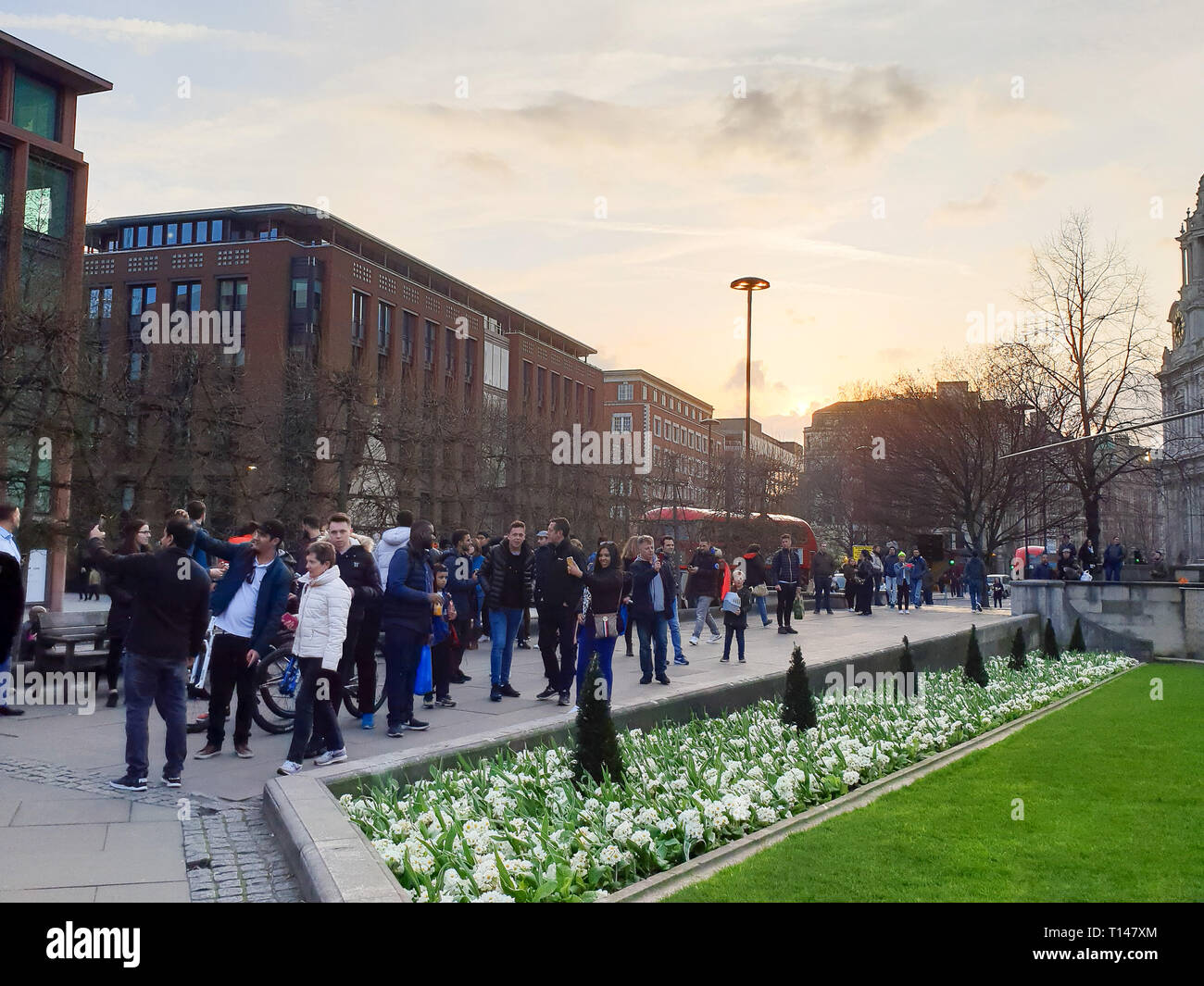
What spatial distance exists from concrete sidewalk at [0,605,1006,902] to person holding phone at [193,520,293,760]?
0.27m

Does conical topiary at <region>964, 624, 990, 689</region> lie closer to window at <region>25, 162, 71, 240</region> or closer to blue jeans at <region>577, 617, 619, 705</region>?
blue jeans at <region>577, 617, 619, 705</region>

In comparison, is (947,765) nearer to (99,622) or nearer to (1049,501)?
(99,622)

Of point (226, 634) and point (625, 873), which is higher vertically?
point (226, 634)

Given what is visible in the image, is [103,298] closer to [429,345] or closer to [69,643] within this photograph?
[429,345]

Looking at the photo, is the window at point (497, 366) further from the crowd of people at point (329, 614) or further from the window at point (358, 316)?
the crowd of people at point (329, 614)

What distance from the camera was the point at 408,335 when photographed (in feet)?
190

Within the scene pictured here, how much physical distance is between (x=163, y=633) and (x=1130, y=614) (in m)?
21.3

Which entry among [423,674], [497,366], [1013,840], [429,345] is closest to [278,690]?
[423,674]

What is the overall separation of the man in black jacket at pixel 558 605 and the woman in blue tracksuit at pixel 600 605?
0.34ft
